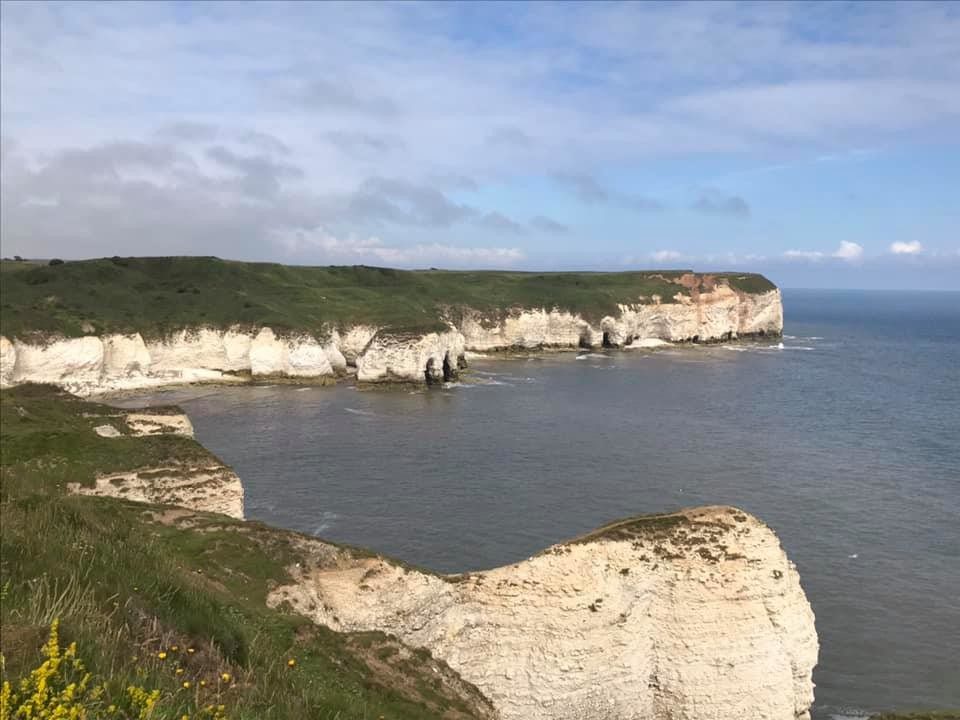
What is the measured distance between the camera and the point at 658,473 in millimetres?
46562

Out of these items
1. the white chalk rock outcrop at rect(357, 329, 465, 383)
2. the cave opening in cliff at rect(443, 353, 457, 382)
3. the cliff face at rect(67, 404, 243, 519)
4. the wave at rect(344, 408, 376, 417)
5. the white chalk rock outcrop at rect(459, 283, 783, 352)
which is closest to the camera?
the cliff face at rect(67, 404, 243, 519)

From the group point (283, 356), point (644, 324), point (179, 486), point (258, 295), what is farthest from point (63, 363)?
point (644, 324)

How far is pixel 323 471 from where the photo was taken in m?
47.0

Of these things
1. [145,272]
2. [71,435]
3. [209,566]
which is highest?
[145,272]

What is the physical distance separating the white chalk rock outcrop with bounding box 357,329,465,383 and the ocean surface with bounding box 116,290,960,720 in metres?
4.27

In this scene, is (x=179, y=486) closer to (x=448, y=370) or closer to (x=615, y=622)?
(x=615, y=622)

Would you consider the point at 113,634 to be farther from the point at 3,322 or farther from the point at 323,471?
the point at 3,322

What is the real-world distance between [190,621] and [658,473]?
4106 cm

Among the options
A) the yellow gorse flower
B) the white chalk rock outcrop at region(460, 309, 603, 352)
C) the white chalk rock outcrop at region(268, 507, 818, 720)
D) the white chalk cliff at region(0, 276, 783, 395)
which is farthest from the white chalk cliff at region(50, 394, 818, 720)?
the white chalk rock outcrop at region(460, 309, 603, 352)

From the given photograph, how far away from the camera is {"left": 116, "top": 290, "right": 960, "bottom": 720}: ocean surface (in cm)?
2923

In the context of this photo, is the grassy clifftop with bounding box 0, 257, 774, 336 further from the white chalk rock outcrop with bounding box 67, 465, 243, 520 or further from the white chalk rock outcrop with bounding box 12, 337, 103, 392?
the white chalk rock outcrop with bounding box 67, 465, 243, 520

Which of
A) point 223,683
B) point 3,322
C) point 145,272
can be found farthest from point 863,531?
point 145,272

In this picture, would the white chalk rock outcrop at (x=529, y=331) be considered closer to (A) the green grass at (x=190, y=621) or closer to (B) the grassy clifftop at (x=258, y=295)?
(B) the grassy clifftop at (x=258, y=295)

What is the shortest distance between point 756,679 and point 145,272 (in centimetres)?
10320
